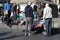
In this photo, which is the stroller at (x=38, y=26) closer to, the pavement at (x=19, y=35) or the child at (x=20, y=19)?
the pavement at (x=19, y=35)

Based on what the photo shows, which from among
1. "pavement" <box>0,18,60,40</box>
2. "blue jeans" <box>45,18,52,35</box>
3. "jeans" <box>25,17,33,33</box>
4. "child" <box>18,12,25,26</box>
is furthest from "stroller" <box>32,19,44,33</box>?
"child" <box>18,12,25,26</box>

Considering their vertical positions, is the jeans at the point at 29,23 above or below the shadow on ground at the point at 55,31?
above

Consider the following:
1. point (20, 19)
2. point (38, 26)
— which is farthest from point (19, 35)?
point (20, 19)

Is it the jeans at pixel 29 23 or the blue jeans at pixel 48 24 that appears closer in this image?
the jeans at pixel 29 23

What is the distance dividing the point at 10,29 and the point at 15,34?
207cm

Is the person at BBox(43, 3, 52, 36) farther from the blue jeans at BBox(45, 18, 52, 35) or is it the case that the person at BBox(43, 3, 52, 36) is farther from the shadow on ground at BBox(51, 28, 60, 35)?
the shadow on ground at BBox(51, 28, 60, 35)

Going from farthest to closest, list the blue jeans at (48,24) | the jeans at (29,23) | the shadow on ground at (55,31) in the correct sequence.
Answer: the shadow on ground at (55,31)
the blue jeans at (48,24)
the jeans at (29,23)

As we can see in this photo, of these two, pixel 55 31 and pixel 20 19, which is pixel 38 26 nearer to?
pixel 55 31

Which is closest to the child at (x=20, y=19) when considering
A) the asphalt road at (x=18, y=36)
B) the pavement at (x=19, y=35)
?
the pavement at (x=19, y=35)

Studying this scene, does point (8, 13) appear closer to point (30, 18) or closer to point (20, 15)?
point (20, 15)

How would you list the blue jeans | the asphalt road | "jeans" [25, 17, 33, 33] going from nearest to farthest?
1. the asphalt road
2. "jeans" [25, 17, 33, 33]
3. the blue jeans

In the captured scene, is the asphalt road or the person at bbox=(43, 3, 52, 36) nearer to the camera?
the asphalt road

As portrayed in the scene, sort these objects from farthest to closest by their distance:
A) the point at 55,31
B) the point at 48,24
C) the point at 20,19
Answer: the point at 20,19 → the point at 55,31 → the point at 48,24

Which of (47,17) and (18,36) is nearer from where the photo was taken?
(18,36)
